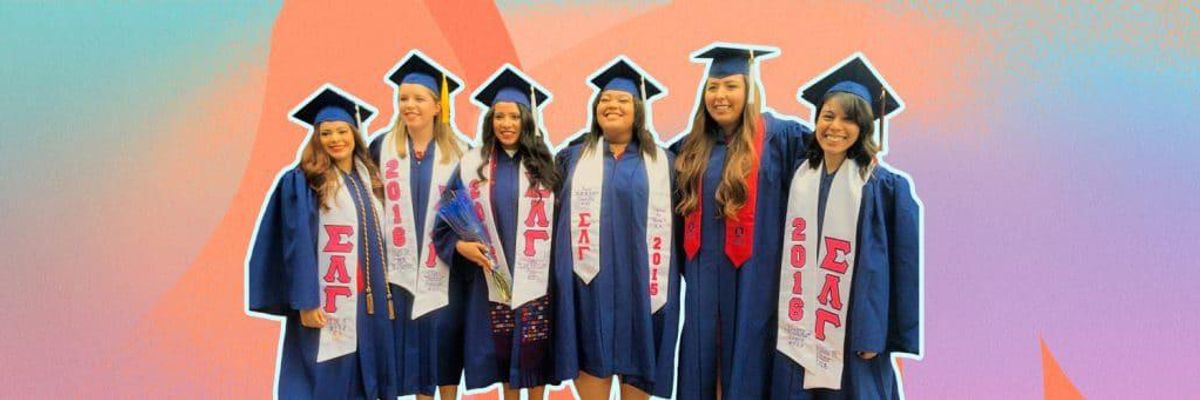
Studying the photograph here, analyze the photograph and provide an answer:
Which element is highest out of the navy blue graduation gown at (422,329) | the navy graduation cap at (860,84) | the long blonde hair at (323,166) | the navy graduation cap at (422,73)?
the navy graduation cap at (422,73)

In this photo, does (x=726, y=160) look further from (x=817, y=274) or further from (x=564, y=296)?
(x=564, y=296)

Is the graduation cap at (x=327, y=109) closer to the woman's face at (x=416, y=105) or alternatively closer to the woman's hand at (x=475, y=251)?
the woman's face at (x=416, y=105)

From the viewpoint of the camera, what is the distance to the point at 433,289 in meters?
4.14

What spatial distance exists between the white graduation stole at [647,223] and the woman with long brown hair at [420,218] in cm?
65

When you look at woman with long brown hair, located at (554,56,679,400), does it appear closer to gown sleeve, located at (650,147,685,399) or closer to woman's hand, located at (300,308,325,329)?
gown sleeve, located at (650,147,685,399)

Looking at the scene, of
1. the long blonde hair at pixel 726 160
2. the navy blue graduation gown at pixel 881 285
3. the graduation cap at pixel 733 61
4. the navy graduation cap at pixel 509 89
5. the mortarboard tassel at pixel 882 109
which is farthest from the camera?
the navy graduation cap at pixel 509 89

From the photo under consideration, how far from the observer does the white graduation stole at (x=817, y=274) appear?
3.61 metres

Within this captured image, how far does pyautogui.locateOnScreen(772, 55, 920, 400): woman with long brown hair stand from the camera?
3.54 metres

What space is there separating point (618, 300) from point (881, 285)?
3.83 feet

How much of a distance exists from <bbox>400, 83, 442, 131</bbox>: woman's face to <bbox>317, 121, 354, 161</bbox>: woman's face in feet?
0.93

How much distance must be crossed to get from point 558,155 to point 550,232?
381mm

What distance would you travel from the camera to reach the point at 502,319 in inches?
162

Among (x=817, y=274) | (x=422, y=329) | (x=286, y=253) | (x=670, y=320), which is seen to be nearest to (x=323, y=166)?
(x=286, y=253)

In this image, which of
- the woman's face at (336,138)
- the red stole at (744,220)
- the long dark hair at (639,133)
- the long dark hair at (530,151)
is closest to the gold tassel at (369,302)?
the woman's face at (336,138)
